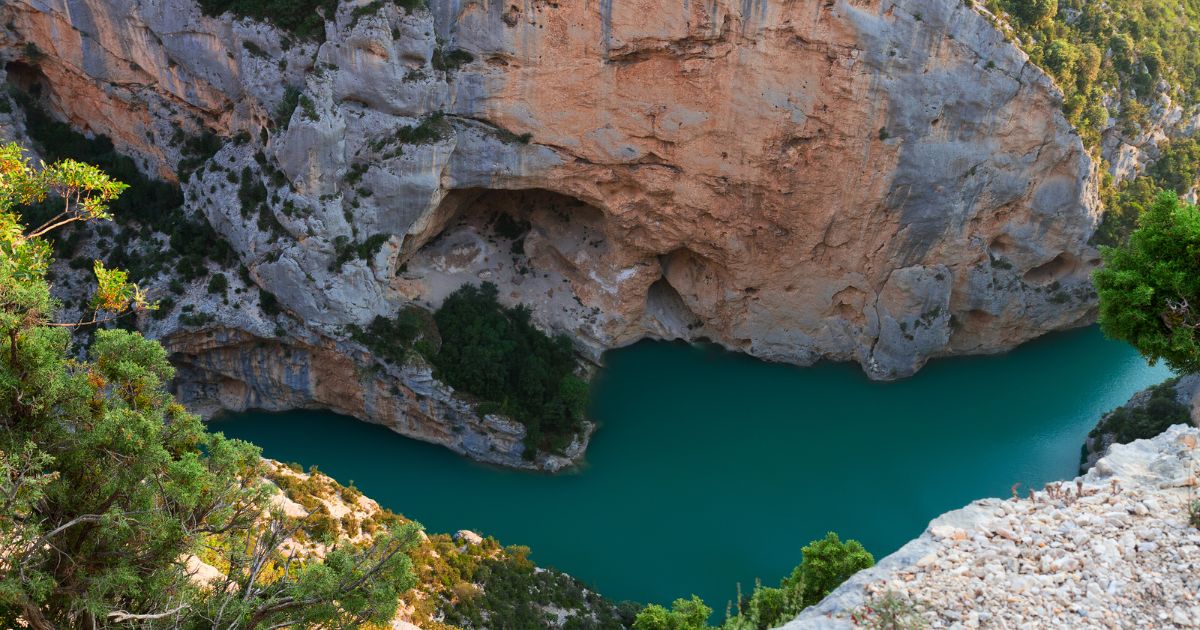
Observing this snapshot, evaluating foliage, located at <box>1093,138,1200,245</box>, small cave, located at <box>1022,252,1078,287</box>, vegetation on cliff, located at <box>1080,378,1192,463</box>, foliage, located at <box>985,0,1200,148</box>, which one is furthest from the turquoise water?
foliage, located at <box>985,0,1200,148</box>

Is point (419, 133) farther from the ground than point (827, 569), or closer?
farther from the ground

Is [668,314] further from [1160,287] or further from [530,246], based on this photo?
[1160,287]

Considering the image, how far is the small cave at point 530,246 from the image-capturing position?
2359 cm

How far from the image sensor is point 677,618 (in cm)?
1290

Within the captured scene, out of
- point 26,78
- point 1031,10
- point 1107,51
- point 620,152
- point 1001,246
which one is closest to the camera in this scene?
point 1031,10

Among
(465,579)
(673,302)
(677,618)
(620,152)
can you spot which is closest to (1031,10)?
(620,152)

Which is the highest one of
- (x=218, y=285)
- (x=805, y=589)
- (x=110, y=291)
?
(x=805, y=589)

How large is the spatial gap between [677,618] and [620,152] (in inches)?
461

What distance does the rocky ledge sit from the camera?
23.2 feet

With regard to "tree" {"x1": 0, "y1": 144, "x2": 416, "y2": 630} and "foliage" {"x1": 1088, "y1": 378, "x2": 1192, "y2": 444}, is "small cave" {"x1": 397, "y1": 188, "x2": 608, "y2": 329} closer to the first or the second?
"foliage" {"x1": 1088, "y1": 378, "x2": 1192, "y2": 444}

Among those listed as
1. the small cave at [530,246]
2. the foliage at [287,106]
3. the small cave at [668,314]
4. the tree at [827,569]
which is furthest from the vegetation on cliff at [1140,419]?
the foliage at [287,106]

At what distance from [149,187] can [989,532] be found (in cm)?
2119

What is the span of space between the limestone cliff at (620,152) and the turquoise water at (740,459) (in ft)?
4.00

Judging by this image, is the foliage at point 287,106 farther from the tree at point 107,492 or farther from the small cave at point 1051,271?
→ the small cave at point 1051,271
